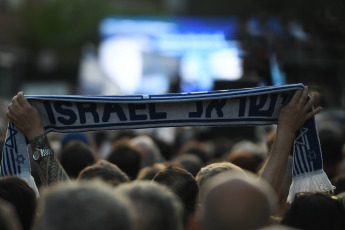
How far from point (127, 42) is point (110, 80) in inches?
343

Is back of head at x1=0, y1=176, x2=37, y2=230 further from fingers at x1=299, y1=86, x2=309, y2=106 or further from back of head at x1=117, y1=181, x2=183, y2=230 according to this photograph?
fingers at x1=299, y1=86, x2=309, y2=106

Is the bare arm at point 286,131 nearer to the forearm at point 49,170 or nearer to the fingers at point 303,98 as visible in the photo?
the fingers at point 303,98

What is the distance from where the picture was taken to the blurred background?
9.44 m

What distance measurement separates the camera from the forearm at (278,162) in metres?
4.75

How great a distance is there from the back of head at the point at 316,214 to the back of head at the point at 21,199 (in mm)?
1268

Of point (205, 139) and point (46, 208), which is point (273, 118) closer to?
point (46, 208)

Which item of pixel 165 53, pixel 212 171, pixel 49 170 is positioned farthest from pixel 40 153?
pixel 165 53

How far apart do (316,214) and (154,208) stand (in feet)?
2.99

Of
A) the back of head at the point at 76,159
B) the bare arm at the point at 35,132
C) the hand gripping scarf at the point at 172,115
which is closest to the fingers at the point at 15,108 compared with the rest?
the bare arm at the point at 35,132

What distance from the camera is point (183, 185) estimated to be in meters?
4.39

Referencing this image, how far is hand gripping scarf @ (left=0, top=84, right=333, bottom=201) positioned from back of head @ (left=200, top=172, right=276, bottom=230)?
5.28ft

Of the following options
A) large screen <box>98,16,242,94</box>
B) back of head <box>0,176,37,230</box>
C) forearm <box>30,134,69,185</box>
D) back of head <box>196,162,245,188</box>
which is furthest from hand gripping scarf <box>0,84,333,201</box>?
large screen <box>98,16,242,94</box>

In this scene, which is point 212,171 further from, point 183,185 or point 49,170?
point 49,170

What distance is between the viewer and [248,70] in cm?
911
